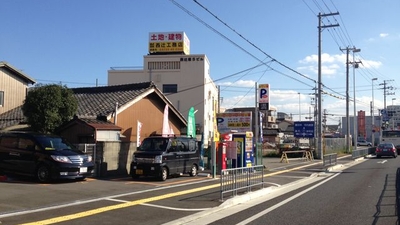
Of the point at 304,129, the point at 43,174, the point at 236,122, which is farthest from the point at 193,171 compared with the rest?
the point at 304,129

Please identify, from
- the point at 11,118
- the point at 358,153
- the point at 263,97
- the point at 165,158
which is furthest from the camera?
the point at 358,153

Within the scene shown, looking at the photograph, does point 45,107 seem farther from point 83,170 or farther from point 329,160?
point 329,160

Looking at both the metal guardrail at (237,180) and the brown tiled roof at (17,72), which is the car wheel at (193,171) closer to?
the metal guardrail at (237,180)

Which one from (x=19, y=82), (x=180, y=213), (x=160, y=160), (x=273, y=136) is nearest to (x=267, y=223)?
(x=180, y=213)

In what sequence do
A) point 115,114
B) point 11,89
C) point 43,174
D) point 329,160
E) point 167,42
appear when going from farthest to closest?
point 167,42, point 329,160, point 11,89, point 115,114, point 43,174

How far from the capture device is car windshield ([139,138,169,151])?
1711cm

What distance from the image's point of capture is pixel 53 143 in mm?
15227

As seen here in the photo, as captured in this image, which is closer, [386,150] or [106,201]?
[106,201]

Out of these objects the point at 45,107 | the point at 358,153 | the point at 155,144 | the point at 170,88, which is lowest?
the point at 358,153

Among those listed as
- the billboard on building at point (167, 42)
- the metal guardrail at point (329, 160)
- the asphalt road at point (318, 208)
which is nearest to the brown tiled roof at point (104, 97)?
the asphalt road at point (318, 208)

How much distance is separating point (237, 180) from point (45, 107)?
1071cm

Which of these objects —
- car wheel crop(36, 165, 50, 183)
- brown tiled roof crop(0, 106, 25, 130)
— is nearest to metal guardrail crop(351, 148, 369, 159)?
brown tiled roof crop(0, 106, 25, 130)

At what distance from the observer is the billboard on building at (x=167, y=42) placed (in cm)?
5469

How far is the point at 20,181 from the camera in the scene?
14656 mm
